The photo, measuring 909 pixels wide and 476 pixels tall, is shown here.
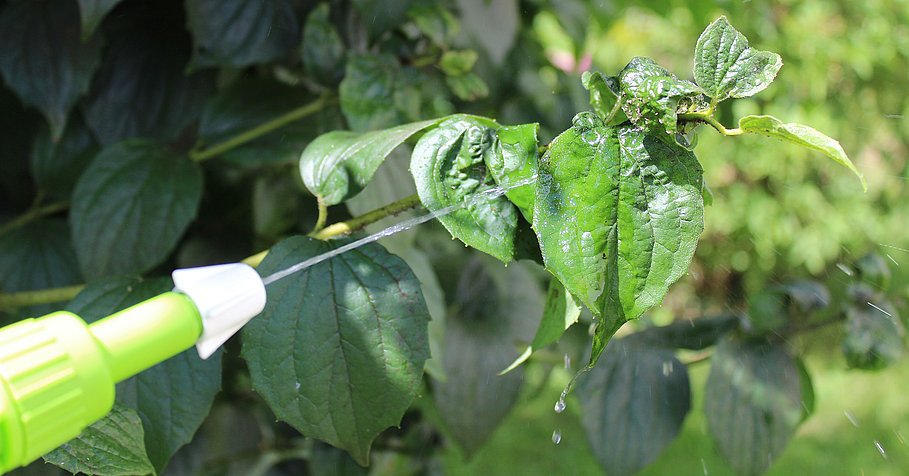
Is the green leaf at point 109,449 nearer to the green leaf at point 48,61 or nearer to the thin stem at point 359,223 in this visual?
the thin stem at point 359,223

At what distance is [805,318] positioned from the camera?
104cm

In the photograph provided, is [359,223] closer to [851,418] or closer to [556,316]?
Result: [556,316]

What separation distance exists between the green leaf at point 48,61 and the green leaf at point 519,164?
0.62m

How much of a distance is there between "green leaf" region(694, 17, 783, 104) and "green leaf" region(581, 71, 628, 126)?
0.17 ft

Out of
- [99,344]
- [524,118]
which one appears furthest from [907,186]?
[99,344]

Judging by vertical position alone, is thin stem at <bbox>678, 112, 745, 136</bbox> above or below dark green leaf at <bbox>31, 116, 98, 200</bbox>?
above

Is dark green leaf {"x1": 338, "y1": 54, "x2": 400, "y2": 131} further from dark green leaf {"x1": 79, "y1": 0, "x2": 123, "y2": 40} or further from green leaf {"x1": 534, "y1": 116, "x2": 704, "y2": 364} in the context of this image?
green leaf {"x1": 534, "y1": 116, "x2": 704, "y2": 364}

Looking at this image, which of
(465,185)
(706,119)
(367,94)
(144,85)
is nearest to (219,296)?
(465,185)

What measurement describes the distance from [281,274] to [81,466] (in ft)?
0.62

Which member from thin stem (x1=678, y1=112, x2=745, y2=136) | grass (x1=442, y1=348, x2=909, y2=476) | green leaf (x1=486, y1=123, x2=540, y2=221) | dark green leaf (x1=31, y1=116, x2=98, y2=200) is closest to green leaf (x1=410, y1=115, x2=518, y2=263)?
green leaf (x1=486, y1=123, x2=540, y2=221)

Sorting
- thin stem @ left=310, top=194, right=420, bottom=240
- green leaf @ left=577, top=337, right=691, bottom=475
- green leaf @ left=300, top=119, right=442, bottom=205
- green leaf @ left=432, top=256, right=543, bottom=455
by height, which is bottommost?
green leaf @ left=432, top=256, right=543, bottom=455

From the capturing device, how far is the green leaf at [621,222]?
0.53m

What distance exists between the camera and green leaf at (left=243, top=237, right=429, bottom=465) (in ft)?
2.08

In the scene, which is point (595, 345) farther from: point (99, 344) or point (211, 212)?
point (211, 212)
